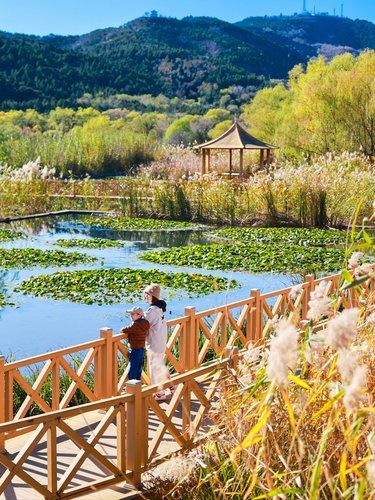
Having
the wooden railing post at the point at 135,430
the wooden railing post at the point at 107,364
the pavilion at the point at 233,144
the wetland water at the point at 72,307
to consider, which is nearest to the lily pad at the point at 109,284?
the wetland water at the point at 72,307

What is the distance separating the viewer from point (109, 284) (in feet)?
44.3

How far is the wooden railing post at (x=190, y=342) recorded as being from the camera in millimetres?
7156

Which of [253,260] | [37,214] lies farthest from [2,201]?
[253,260]

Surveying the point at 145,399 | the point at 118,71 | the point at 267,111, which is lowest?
the point at 145,399

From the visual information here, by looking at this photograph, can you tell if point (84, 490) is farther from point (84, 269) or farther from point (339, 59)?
point (339, 59)

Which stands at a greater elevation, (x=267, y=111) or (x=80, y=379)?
(x=267, y=111)

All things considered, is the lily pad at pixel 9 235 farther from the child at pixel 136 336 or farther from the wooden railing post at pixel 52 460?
the wooden railing post at pixel 52 460

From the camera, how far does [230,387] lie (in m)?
4.96

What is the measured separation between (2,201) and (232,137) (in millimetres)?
9443

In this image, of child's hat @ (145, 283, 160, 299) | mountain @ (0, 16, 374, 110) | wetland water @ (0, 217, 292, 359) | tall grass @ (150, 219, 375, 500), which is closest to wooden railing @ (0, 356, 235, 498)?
tall grass @ (150, 219, 375, 500)

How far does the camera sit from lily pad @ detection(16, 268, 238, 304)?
12.7 meters

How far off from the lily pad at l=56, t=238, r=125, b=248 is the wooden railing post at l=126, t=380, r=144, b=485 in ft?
43.0

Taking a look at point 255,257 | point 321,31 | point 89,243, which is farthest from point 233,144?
point 321,31

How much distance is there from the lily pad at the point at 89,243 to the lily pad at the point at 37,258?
1212 millimetres
